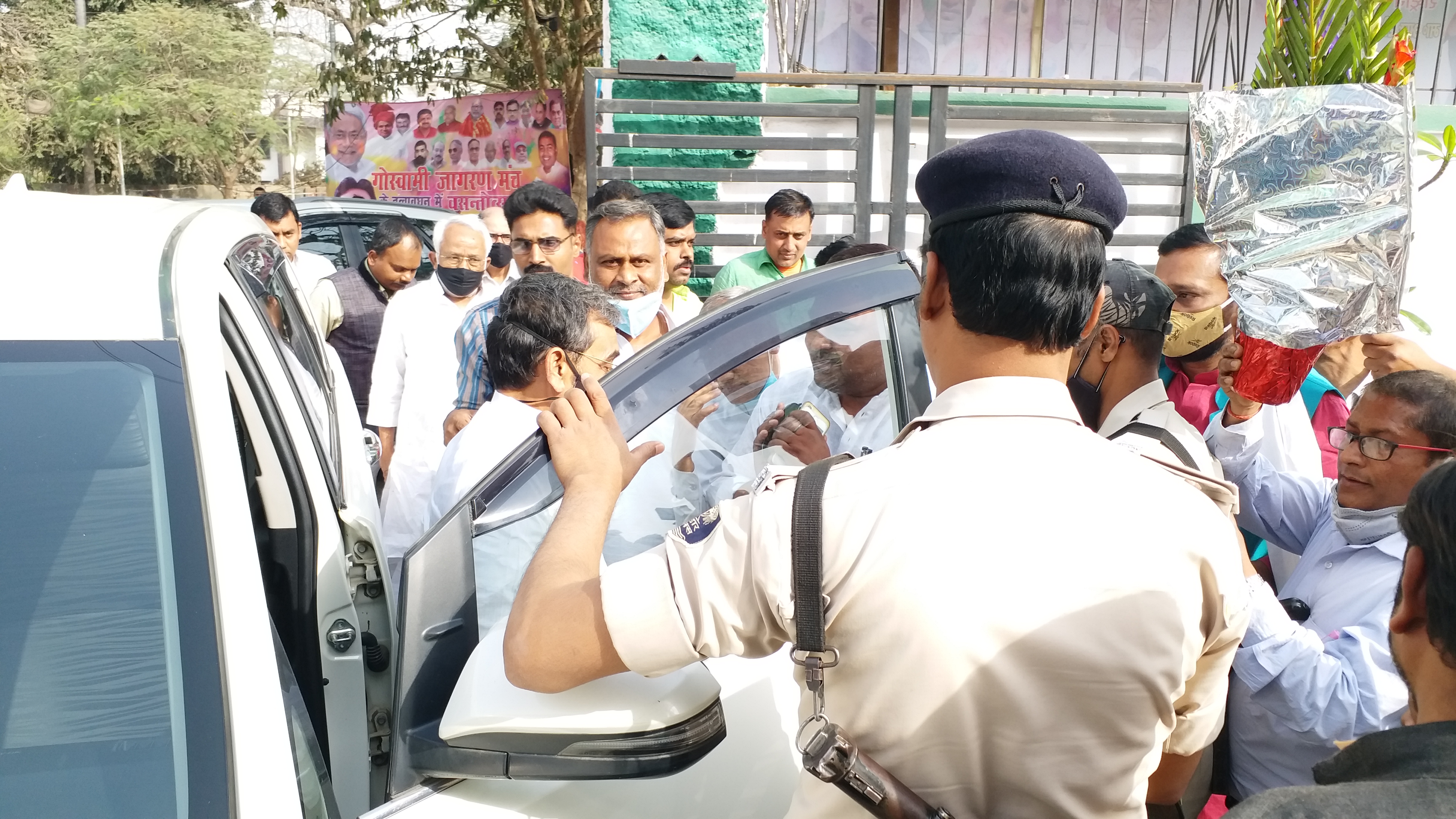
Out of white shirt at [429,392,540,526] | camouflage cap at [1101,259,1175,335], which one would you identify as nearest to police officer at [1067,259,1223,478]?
camouflage cap at [1101,259,1175,335]

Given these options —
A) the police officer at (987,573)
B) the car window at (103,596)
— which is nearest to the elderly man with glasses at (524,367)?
the car window at (103,596)

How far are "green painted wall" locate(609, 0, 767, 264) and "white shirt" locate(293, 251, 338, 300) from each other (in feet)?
6.00

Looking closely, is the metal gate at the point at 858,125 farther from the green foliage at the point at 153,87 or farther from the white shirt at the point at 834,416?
the green foliage at the point at 153,87

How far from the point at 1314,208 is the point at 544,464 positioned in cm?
142

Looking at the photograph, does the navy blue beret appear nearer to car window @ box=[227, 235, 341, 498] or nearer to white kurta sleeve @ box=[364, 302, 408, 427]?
A: car window @ box=[227, 235, 341, 498]

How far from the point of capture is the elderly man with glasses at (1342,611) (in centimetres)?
196

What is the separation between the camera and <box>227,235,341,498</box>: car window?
195 centimetres

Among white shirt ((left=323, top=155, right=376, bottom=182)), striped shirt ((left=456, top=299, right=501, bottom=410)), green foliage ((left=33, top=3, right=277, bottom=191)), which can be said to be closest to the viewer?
striped shirt ((left=456, top=299, right=501, bottom=410))

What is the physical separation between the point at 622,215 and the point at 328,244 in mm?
4780

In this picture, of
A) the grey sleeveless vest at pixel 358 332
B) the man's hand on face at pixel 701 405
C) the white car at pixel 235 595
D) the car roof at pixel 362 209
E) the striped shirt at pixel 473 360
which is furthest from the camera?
the car roof at pixel 362 209

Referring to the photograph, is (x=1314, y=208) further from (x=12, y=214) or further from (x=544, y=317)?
(x=12, y=214)

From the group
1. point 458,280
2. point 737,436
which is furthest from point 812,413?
point 458,280

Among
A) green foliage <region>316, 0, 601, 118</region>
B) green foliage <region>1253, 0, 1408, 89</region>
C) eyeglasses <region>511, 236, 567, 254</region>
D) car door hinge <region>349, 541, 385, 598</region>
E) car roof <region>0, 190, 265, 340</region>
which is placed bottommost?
car door hinge <region>349, 541, 385, 598</region>

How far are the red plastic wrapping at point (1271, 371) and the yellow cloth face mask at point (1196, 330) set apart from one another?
0.72 metres
